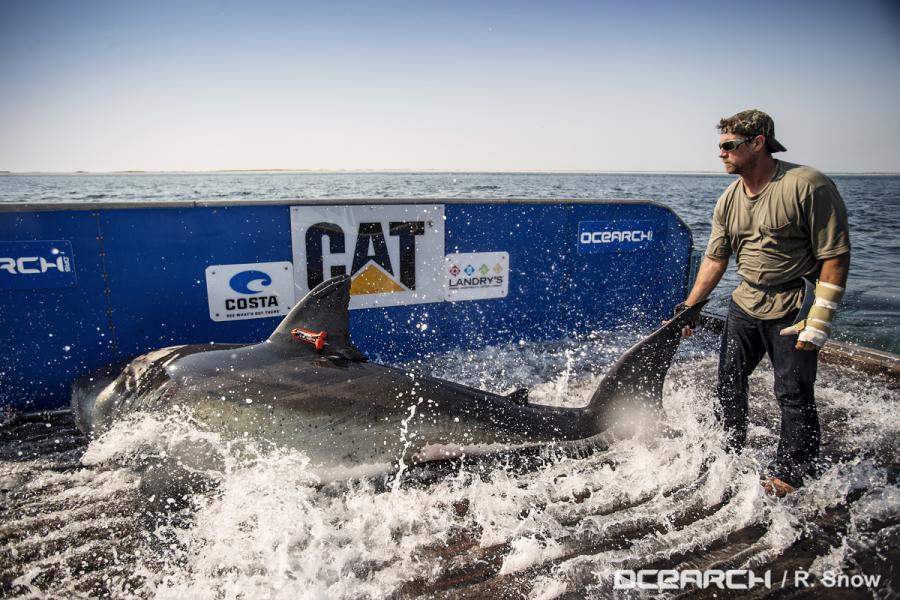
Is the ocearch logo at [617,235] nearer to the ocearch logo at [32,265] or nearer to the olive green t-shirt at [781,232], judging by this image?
the olive green t-shirt at [781,232]

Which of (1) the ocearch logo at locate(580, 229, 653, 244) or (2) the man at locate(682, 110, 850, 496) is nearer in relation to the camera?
(2) the man at locate(682, 110, 850, 496)

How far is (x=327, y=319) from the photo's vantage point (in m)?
4.48

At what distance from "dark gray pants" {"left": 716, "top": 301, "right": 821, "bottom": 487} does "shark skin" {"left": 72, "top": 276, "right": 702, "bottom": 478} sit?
43cm

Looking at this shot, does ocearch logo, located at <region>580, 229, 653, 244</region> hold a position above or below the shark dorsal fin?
above

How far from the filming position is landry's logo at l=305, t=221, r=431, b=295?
636 centimetres

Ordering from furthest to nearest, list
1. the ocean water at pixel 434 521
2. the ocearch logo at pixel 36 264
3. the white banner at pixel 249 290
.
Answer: the white banner at pixel 249 290 < the ocearch logo at pixel 36 264 < the ocean water at pixel 434 521

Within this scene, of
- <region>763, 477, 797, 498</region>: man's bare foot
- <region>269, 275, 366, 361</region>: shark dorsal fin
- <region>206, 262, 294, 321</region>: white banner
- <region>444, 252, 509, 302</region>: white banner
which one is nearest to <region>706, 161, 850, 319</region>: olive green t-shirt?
<region>763, 477, 797, 498</region>: man's bare foot

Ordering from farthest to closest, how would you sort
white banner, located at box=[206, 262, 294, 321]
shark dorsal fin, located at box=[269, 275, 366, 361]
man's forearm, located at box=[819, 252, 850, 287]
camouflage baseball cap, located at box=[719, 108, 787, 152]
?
1. white banner, located at box=[206, 262, 294, 321]
2. shark dorsal fin, located at box=[269, 275, 366, 361]
3. camouflage baseball cap, located at box=[719, 108, 787, 152]
4. man's forearm, located at box=[819, 252, 850, 287]

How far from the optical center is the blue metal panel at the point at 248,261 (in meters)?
5.29

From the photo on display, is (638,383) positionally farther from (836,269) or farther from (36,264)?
(36,264)

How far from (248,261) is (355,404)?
2939mm

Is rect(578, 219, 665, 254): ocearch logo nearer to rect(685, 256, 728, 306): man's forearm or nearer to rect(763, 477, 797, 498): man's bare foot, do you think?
rect(685, 256, 728, 306): man's forearm

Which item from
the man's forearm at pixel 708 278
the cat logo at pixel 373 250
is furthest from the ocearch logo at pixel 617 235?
the man's forearm at pixel 708 278

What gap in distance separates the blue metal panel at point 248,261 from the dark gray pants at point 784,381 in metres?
3.64
